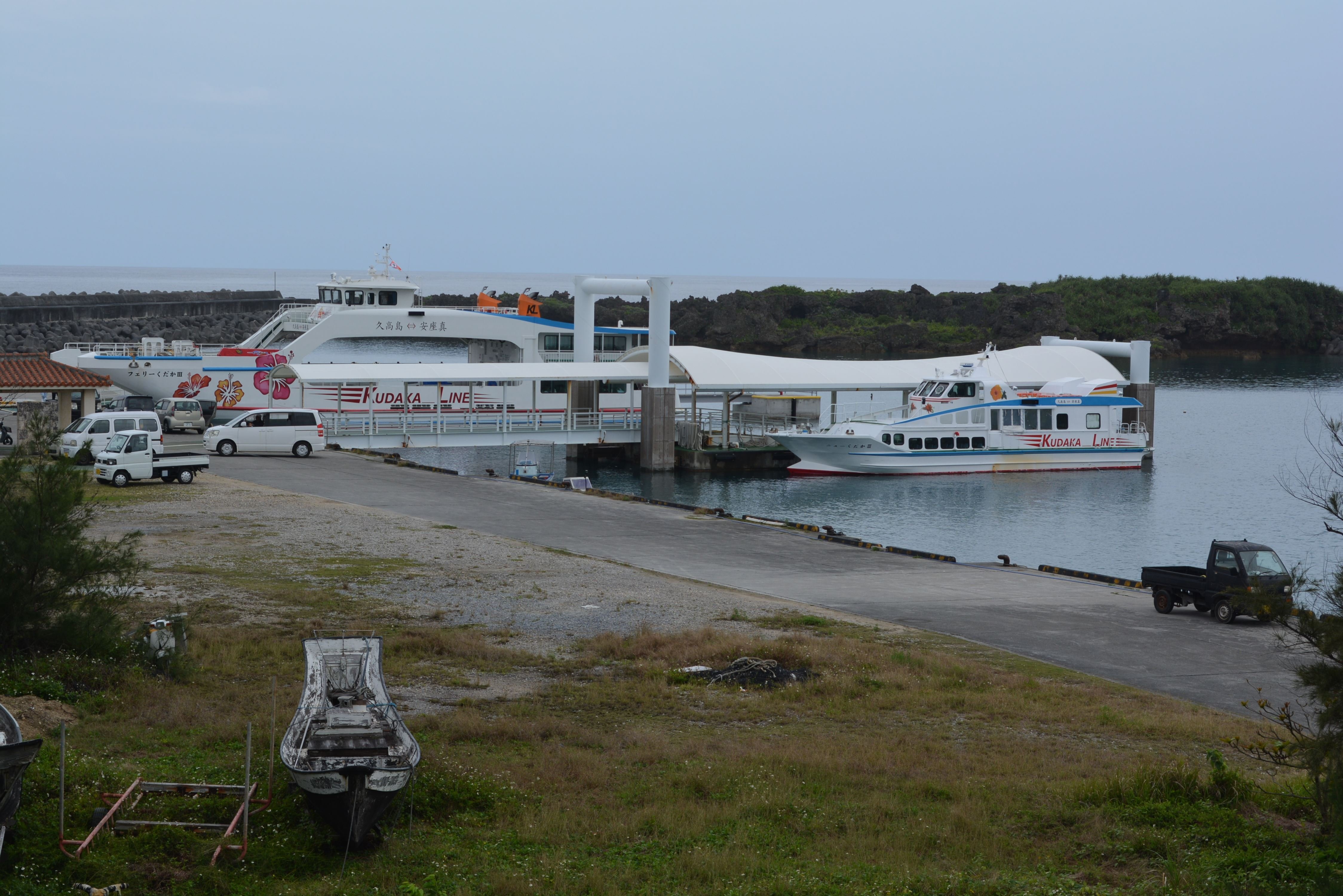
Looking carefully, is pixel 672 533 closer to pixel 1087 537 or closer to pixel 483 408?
pixel 1087 537

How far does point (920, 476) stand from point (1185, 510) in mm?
10189

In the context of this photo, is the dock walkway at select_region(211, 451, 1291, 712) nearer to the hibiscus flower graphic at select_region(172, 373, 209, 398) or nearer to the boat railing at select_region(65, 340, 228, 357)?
the hibiscus flower graphic at select_region(172, 373, 209, 398)

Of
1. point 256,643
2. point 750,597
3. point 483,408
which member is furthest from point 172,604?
point 483,408

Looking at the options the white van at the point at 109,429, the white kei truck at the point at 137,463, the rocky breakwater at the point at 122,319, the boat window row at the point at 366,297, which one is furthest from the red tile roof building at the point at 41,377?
the rocky breakwater at the point at 122,319

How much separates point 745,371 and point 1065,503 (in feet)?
41.9

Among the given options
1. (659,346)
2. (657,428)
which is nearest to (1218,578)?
(657,428)

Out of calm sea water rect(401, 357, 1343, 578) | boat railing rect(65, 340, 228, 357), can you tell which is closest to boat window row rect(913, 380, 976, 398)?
calm sea water rect(401, 357, 1343, 578)

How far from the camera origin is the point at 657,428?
43875mm

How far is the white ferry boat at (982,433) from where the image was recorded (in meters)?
45.5

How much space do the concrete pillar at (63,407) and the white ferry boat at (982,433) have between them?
24.4 meters

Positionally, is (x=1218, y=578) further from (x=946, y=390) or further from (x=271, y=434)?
(x=946, y=390)

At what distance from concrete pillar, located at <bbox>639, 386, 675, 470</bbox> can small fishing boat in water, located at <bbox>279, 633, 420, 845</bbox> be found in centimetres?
3390

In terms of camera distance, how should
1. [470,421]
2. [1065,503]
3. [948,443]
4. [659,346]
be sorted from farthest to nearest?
[948,443]
[659,346]
[470,421]
[1065,503]

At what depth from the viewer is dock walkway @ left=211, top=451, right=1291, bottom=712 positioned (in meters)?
15.7
